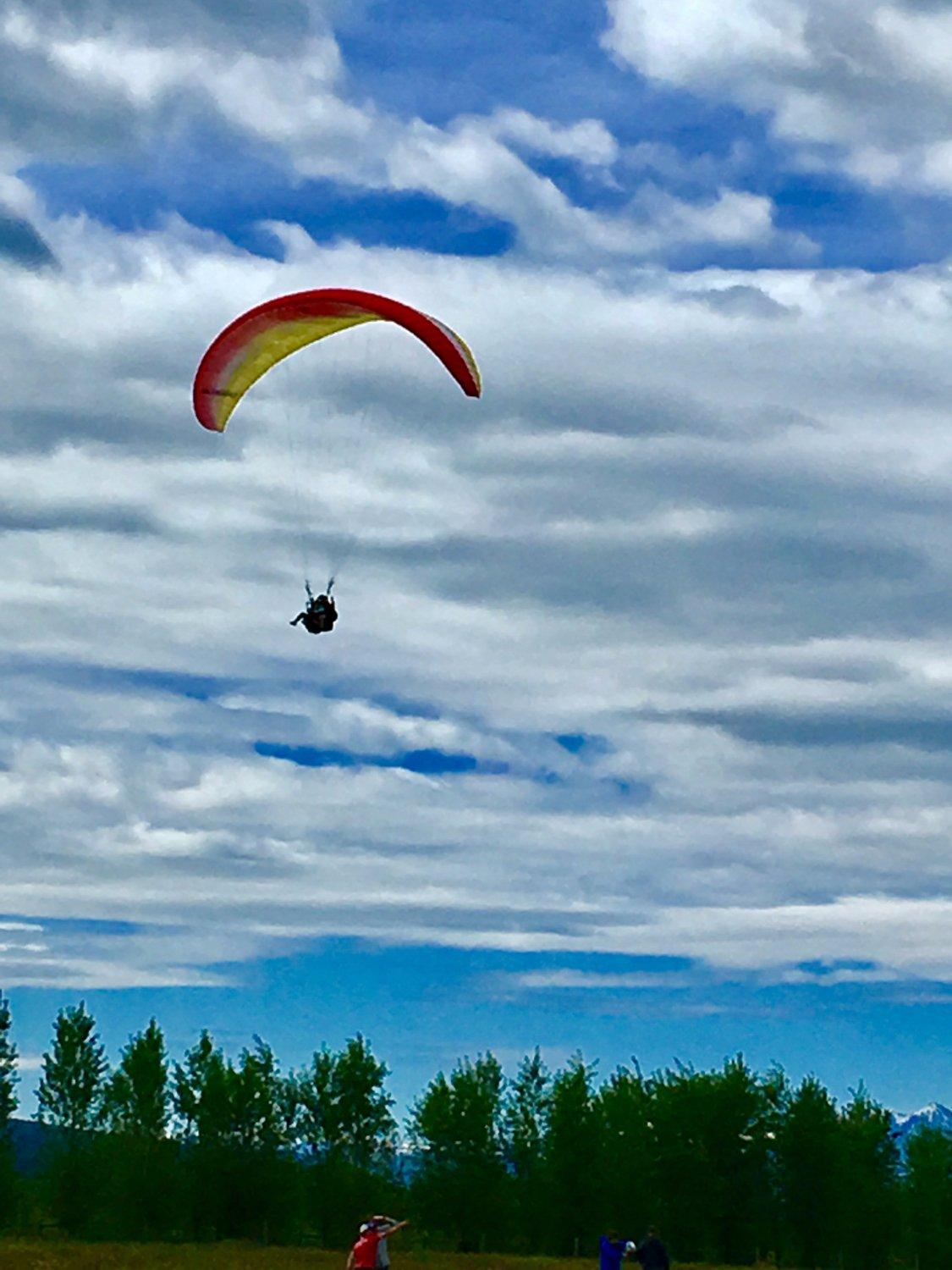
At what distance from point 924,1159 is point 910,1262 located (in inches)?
226

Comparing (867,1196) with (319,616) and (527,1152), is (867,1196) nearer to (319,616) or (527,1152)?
(527,1152)

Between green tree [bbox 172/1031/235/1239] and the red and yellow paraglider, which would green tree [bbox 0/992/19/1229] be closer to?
green tree [bbox 172/1031/235/1239]

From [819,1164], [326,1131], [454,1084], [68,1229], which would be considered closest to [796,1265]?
[819,1164]

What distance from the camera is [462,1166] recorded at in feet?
309

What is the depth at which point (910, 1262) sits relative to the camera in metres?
102

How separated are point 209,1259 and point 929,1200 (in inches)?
1870

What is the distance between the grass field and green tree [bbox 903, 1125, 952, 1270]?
74.6 feet

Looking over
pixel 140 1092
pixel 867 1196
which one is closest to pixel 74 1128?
pixel 140 1092

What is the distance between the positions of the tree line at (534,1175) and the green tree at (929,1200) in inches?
3.9

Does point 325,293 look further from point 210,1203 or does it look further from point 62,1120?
point 62,1120

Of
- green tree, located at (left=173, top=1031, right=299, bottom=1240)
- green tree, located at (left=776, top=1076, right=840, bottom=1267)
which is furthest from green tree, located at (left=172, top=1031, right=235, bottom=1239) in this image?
green tree, located at (left=776, top=1076, right=840, bottom=1267)

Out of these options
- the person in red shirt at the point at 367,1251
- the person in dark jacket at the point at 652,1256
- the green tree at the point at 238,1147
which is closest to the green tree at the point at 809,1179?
the green tree at the point at 238,1147

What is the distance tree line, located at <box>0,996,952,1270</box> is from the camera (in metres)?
92.1

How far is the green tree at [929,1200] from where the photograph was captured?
98.2m
